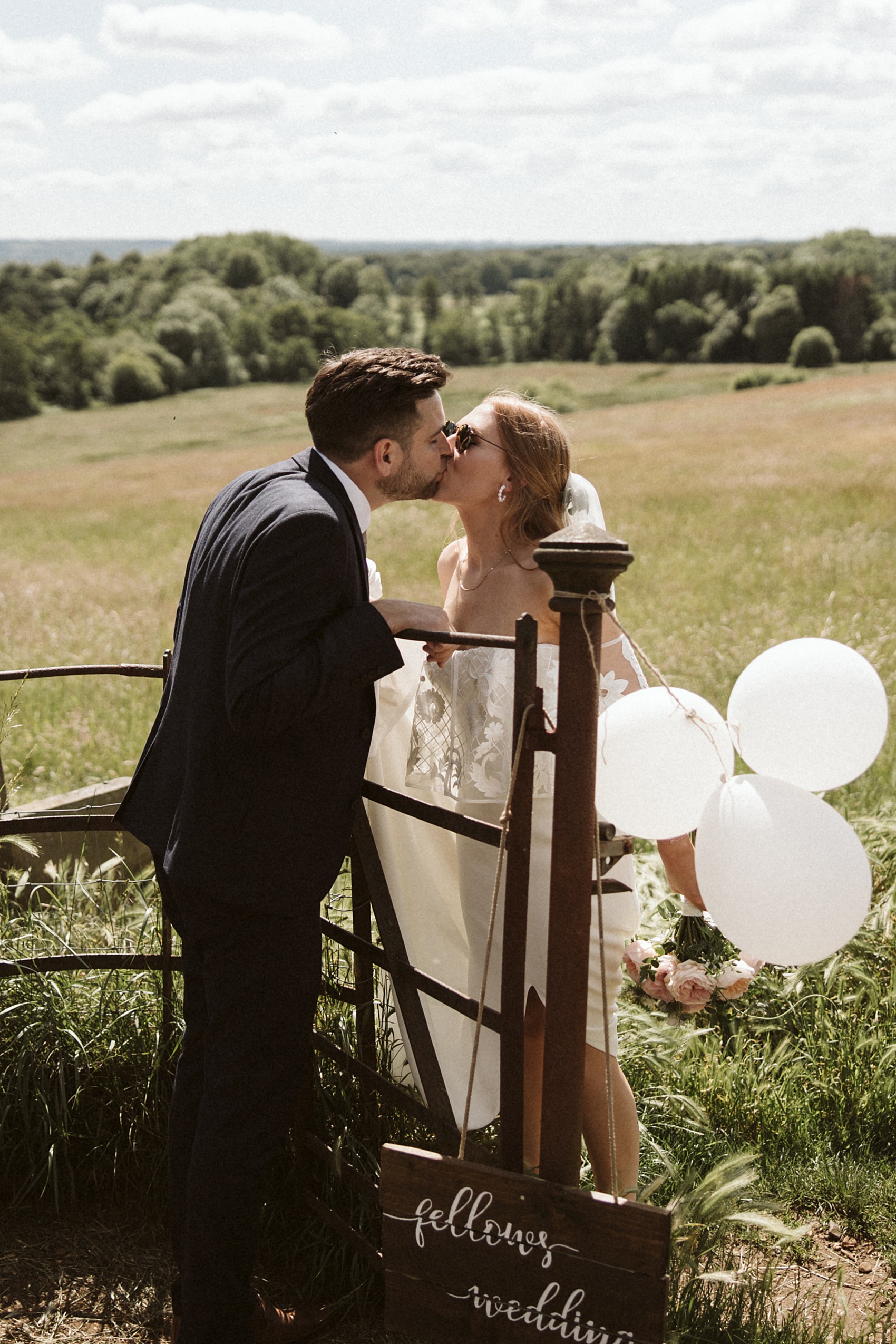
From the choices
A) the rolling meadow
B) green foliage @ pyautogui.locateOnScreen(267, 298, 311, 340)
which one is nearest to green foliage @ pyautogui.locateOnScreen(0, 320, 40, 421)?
green foliage @ pyautogui.locateOnScreen(267, 298, 311, 340)

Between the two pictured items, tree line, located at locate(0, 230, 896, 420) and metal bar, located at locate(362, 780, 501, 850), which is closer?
metal bar, located at locate(362, 780, 501, 850)

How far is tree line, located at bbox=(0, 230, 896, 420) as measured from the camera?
57.8 metres

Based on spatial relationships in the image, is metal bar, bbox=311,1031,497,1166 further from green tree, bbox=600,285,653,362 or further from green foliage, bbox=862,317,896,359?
green tree, bbox=600,285,653,362

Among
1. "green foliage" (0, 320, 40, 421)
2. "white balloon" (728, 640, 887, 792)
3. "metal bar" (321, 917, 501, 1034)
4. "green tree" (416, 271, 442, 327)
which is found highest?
"green tree" (416, 271, 442, 327)

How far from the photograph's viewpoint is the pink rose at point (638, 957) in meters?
3.45

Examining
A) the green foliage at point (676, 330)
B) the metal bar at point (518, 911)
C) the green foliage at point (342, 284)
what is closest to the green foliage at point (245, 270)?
the green foliage at point (342, 284)

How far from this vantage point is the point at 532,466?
9.17ft

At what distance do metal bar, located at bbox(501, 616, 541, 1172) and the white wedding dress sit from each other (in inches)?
13.5

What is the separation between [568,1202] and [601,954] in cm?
42

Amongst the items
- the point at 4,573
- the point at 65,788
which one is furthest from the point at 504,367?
the point at 65,788

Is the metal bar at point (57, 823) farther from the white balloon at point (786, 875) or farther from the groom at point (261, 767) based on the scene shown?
the white balloon at point (786, 875)

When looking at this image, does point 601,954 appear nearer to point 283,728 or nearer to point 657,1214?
point 657,1214

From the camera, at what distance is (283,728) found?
6.97 ft

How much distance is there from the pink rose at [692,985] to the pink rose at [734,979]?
0.05 meters
